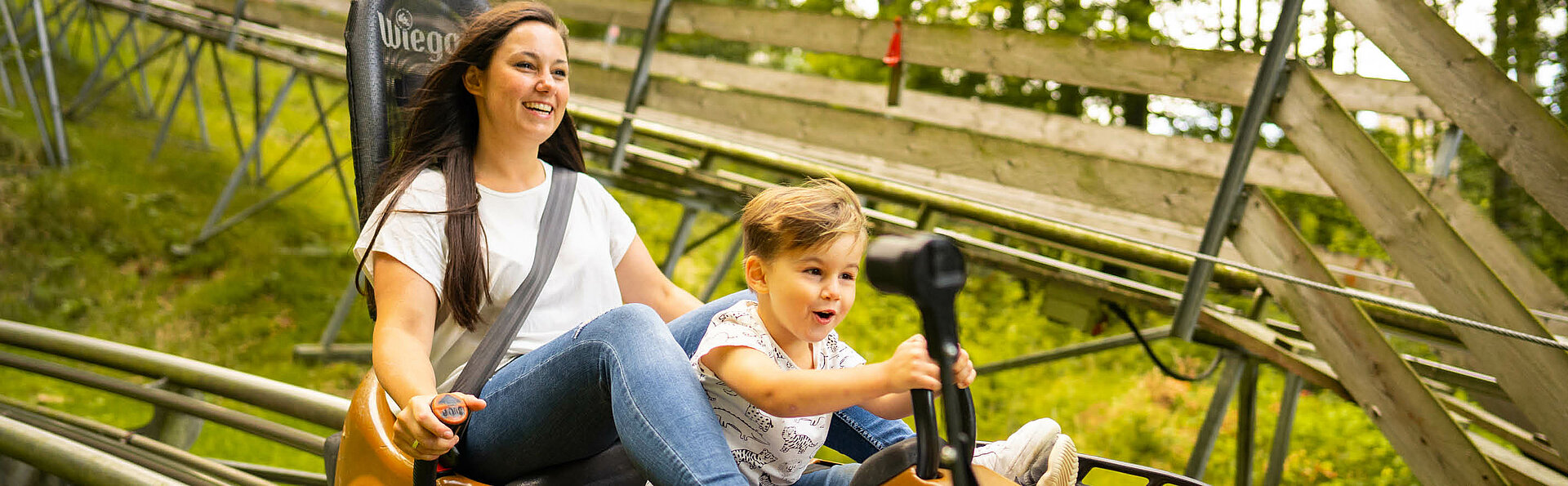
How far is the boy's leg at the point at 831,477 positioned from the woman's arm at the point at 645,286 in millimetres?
534

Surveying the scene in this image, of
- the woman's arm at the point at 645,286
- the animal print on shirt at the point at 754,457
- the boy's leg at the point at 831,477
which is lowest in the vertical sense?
the boy's leg at the point at 831,477

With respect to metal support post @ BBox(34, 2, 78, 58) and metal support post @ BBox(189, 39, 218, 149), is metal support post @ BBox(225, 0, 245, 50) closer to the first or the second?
metal support post @ BBox(189, 39, 218, 149)

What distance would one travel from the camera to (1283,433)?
12.2 feet

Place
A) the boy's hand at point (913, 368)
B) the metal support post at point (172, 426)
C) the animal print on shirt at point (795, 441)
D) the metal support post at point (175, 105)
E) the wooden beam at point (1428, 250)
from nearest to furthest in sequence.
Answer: the boy's hand at point (913, 368), the animal print on shirt at point (795, 441), the wooden beam at point (1428, 250), the metal support post at point (172, 426), the metal support post at point (175, 105)

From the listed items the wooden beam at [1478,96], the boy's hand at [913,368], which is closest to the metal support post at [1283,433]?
the wooden beam at [1478,96]

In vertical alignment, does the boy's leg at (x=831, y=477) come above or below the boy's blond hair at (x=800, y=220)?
below

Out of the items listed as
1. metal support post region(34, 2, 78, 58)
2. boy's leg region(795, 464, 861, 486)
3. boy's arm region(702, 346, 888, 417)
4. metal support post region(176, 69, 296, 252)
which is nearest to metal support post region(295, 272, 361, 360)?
metal support post region(176, 69, 296, 252)

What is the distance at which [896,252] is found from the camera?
0.99 m

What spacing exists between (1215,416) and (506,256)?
8.67 feet

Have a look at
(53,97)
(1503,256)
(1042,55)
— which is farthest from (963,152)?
(53,97)

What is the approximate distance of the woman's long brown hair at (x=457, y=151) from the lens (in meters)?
1.66

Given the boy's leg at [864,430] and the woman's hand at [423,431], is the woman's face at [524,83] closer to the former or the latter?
the woman's hand at [423,431]

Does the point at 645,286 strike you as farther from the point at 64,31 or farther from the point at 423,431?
the point at 64,31

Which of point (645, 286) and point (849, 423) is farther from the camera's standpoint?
point (645, 286)
